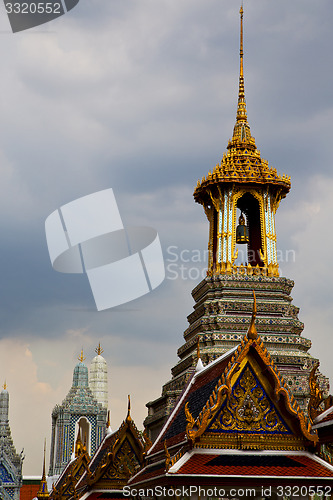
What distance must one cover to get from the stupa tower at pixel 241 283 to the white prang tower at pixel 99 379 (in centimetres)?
3732

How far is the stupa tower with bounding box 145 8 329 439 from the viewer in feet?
101

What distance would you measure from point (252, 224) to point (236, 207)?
1.20m

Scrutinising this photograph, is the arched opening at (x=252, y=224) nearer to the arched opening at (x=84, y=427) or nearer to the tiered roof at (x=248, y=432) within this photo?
the tiered roof at (x=248, y=432)

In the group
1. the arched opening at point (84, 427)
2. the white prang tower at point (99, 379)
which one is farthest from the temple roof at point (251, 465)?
the white prang tower at point (99, 379)

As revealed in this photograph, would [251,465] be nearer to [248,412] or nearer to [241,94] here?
[248,412]

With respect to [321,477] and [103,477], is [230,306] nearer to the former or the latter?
Result: [103,477]

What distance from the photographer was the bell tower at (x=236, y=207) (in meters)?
34.3

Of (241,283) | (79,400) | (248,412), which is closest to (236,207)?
(241,283)

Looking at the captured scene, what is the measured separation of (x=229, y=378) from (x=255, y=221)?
24055 mm

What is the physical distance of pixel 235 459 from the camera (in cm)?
1291

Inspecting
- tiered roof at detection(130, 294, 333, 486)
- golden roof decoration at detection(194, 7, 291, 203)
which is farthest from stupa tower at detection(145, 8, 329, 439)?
tiered roof at detection(130, 294, 333, 486)

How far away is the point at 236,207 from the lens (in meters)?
36.2

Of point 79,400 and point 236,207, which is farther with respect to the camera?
point 79,400

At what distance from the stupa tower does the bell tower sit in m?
0.04
